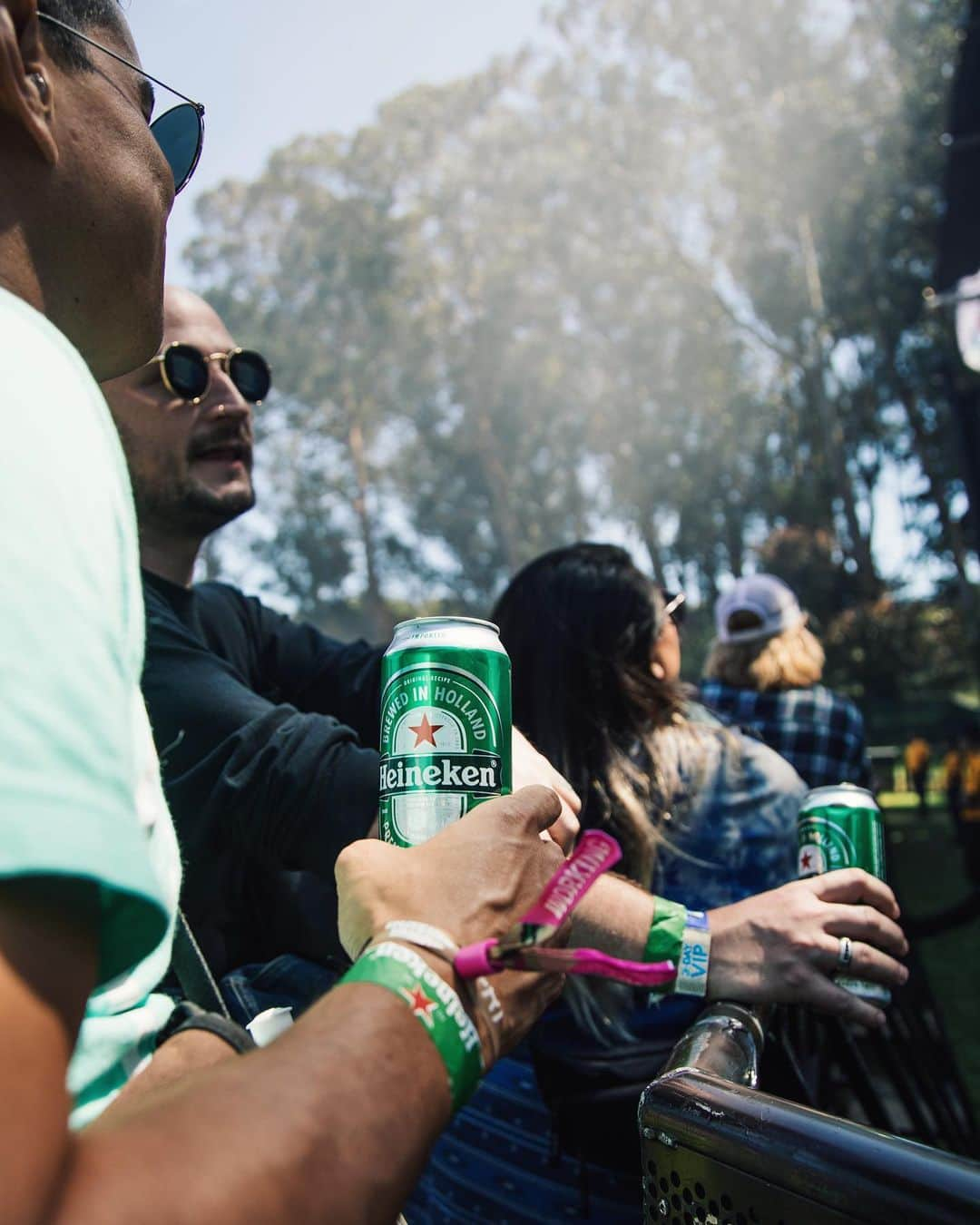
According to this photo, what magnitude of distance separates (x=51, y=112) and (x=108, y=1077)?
82 centimetres

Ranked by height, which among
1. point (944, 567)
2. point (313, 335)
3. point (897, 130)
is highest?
point (897, 130)

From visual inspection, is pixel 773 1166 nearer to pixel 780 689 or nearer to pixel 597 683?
pixel 597 683

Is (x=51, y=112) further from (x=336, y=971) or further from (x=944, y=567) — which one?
(x=944, y=567)

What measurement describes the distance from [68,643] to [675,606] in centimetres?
193

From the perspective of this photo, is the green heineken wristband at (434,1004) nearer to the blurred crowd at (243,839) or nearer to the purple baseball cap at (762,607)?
the blurred crowd at (243,839)

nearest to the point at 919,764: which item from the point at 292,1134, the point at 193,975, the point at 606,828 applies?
the point at 606,828

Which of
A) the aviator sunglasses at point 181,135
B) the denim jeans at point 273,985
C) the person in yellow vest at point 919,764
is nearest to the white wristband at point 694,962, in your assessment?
the denim jeans at point 273,985

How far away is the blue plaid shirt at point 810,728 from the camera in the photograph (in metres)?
3.62

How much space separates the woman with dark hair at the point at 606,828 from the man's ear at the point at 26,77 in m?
1.46

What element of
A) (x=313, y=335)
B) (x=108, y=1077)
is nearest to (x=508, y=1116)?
(x=108, y=1077)

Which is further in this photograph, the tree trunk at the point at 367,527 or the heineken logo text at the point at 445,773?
the tree trunk at the point at 367,527

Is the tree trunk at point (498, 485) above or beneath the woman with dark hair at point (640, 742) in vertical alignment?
beneath

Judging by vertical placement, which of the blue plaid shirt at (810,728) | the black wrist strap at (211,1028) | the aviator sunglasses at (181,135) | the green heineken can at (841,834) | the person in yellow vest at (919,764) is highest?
the aviator sunglasses at (181,135)

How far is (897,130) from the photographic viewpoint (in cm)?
2255
